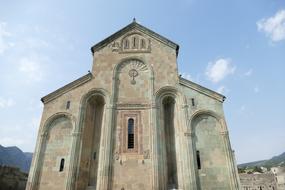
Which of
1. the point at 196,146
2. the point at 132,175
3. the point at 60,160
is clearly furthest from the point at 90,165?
the point at 196,146

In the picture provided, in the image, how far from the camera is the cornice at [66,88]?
15312 mm

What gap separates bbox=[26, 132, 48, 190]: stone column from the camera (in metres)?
12.6

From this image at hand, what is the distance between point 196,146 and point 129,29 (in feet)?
36.4

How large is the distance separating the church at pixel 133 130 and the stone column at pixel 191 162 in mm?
55

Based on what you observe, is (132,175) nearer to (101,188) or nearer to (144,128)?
(101,188)

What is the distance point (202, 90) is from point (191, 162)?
5.17m

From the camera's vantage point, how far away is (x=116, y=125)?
1434cm

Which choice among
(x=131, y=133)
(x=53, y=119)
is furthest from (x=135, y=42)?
(x=53, y=119)

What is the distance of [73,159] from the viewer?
13.1 meters

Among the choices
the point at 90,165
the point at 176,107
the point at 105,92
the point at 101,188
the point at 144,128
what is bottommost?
the point at 101,188

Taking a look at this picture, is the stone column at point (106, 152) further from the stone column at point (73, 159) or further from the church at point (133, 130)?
the stone column at point (73, 159)

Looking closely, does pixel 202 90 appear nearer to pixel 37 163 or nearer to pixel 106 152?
pixel 106 152

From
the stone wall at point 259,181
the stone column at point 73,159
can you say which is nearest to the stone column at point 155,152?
the stone column at point 73,159

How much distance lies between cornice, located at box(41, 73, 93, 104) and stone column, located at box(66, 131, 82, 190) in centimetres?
342
